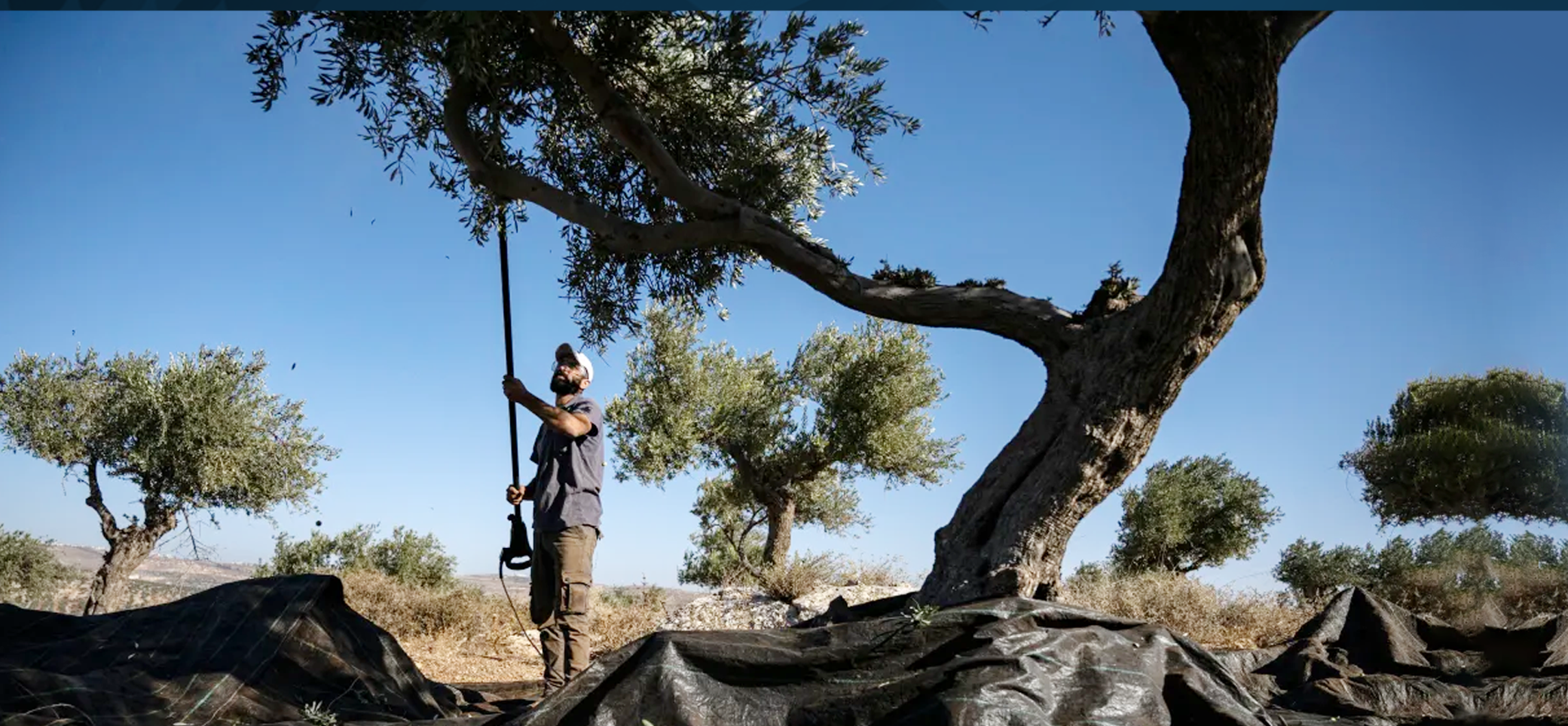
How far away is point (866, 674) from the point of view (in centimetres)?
526

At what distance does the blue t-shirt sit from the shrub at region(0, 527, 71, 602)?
59.2 ft

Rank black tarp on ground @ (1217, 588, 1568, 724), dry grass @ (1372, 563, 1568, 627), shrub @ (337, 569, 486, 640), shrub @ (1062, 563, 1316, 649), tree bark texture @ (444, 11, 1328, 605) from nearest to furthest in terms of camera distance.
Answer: tree bark texture @ (444, 11, 1328, 605) < black tarp on ground @ (1217, 588, 1568, 724) < shrub @ (1062, 563, 1316, 649) < shrub @ (337, 569, 486, 640) < dry grass @ (1372, 563, 1568, 627)

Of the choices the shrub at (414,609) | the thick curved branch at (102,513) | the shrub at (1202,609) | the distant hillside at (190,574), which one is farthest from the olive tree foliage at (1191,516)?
the thick curved branch at (102,513)

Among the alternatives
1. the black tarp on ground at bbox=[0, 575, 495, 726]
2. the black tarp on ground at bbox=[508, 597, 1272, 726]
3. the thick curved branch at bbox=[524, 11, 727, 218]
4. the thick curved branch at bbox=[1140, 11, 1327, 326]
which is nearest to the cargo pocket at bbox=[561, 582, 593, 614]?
the black tarp on ground at bbox=[0, 575, 495, 726]

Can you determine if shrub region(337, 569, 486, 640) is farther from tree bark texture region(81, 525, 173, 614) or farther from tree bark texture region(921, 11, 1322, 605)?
tree bark texture region(921, 11, 1322, 605)

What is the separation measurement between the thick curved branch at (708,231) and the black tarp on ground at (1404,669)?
3.07m

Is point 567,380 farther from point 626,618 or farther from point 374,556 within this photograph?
point 374,556

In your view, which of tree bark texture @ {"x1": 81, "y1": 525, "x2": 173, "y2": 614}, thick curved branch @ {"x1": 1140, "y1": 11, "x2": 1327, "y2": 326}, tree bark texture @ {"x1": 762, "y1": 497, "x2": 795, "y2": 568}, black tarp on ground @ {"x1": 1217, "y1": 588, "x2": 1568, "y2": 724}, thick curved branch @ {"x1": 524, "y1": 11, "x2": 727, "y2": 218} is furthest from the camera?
tree bark texture @ {"x1": 762, "y1": 497, "x2": 795, "y2": 568}

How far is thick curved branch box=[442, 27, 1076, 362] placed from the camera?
8.21 meters

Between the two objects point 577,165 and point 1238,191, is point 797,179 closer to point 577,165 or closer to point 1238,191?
point 577,165

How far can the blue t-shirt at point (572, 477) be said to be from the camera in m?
8.30

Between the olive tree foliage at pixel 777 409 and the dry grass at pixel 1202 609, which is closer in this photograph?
the dry grass at pixel 1202 609

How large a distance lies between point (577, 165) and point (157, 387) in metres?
12.0

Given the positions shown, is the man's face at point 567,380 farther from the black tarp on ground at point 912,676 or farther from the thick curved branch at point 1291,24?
the thick curved branch at point 1291,24
